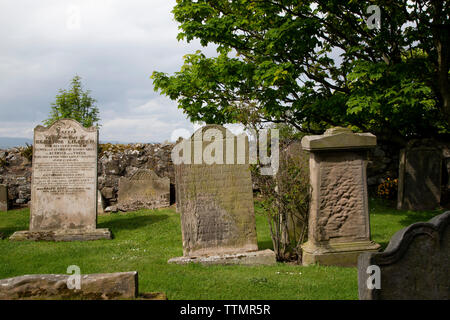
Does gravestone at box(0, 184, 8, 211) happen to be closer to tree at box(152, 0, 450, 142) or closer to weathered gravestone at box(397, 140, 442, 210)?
tree at box(152, 0, 450, 142)

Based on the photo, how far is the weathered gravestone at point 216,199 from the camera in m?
6.20

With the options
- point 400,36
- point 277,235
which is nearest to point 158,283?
point 277,235

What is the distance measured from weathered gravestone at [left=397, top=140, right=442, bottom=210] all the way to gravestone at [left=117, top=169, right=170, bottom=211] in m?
7.48

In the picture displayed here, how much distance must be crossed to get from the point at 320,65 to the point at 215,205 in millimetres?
7574

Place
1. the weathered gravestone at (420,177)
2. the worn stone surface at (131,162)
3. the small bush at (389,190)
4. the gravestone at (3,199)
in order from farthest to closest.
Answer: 1. the worn stone surface at (131,162)
2. the small bush at (389,190)
3. the gravestone at (3,199)
4. the weathered gravestone at (420,177)

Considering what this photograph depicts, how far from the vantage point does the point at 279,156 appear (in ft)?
21.7

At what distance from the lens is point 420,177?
11523 mm

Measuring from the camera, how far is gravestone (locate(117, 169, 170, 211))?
12.1 metres

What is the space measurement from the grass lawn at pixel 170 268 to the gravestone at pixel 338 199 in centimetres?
35

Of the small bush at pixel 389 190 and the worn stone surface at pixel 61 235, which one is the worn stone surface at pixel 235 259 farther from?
the small bush at pixel 389 190

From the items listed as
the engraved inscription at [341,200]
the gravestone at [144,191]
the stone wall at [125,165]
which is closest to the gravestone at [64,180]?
the gravestone at [144,191]

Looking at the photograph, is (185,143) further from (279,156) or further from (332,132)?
(332,132)

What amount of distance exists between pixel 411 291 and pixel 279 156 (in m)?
3.54

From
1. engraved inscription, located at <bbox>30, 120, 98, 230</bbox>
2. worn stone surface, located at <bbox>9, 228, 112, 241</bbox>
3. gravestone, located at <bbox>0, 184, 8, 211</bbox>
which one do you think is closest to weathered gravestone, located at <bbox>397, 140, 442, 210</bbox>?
worn stone surface, located at <bbox>9, 228, 112, 241</bbox>
